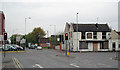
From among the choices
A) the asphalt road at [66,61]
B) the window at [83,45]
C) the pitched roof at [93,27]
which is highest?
the pitched roof at [93,27]

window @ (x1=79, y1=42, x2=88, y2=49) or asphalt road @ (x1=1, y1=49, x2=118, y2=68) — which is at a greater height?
window @ (x1=79, y1=42, x2=88, y2=49)

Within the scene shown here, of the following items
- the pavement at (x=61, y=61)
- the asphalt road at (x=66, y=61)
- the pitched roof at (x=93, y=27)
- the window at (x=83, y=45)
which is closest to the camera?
the pavement at (x=61, y=61)

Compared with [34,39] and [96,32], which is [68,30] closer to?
[96,32]

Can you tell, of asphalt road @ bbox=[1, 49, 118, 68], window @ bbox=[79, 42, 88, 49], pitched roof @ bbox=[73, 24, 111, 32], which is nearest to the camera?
asphalt road @ bbox=[1, 49, 118, 68]

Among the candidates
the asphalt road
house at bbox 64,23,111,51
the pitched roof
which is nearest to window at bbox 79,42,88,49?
house at bbox 64,23,111,51

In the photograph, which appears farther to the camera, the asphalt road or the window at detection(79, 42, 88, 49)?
the window at detection(79, 42, 88, 49)

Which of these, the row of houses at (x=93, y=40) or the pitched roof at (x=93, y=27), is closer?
the row of houses at (x=93, y=40)

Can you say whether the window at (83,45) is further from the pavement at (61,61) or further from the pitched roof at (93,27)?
the pavement at (61,61)

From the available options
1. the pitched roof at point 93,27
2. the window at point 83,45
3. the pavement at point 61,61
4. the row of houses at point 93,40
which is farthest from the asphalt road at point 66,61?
the pitched roof at point 93,27

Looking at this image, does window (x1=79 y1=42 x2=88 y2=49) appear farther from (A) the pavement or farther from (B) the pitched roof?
(A) the pavement

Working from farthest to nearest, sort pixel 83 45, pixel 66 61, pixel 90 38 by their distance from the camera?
pixel 90 38 → pixel 83 45 → pixel 66 61

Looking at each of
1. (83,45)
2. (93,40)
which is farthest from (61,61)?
(93,40)

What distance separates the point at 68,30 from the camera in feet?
187

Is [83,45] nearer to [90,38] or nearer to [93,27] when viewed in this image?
[90,38]
